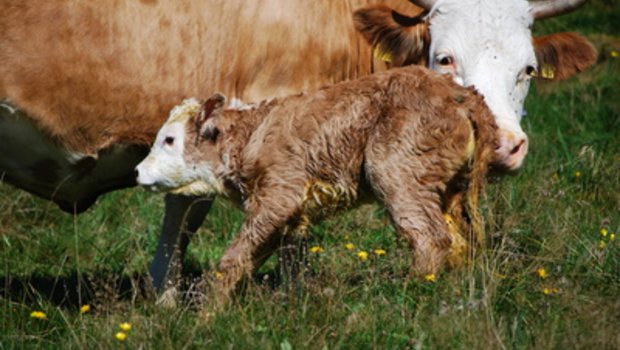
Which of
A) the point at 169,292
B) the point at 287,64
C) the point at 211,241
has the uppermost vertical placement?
the point at 287,64

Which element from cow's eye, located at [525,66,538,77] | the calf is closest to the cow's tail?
the calf

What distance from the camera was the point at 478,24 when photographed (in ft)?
19.0

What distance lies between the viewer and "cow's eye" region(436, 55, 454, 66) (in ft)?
19.0

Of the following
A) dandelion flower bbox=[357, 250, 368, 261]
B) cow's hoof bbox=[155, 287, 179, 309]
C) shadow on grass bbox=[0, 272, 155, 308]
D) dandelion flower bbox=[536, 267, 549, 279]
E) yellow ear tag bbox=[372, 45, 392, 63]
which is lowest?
shadow on grass bbox=[0, 272, 155, 308]

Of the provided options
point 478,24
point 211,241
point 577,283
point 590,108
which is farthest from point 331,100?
point 590,108

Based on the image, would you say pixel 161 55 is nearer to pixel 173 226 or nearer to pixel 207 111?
pixel 207 111

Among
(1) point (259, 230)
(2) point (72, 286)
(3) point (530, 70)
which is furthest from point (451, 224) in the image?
(2) point (72, 286)

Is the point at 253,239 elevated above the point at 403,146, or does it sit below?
below

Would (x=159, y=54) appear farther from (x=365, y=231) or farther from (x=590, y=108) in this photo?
(x=590, y=108)

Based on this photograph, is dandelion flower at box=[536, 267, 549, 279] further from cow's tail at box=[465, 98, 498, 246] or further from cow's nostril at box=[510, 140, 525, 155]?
cow's nostril at box=[510, 140, 525, 155]

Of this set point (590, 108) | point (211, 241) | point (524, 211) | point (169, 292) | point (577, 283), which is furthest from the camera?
point (590, 108)

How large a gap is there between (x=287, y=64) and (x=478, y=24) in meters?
1.04

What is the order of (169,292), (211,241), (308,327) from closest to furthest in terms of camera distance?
(308,327) → (169,292) → (211,241)

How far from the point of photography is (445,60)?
19.1 feet
